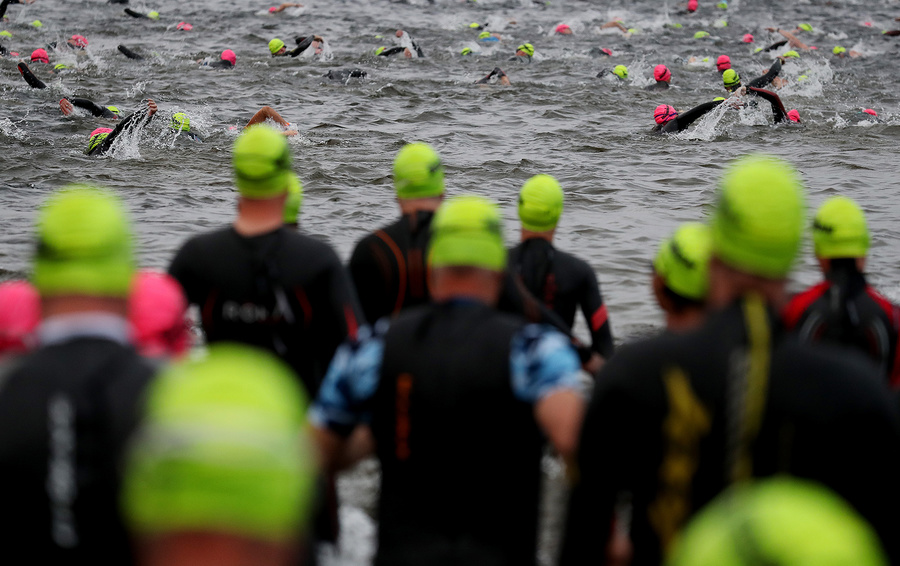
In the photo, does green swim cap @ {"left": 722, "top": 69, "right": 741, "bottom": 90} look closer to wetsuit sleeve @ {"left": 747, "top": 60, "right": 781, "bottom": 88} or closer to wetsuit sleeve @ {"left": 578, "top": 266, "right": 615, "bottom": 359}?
wetsuit sleeve @ {"left": 747, "top": 60, "right": 781, "bottom": 88}

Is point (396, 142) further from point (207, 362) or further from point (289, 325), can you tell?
point (207, 362)

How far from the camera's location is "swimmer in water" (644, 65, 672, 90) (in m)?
21.6

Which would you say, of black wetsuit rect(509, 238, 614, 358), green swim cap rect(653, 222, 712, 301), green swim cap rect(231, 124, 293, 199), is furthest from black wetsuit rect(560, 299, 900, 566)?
black wetsuit rect(509, 238, 614, 358)

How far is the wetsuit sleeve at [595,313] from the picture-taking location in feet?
17.2

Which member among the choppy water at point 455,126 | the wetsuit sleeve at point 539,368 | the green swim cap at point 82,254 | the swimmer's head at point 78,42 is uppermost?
the green swim cap at point 82,254

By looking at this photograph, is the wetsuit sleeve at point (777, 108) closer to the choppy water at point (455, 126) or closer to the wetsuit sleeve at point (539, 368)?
the choppy water at point (455, 126)

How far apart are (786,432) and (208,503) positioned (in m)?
1.34

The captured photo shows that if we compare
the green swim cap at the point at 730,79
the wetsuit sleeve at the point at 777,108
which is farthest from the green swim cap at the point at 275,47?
the wetsuit sleeve at the point at 777,108

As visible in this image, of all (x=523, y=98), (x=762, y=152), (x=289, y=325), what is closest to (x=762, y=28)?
(x=523, y=98)

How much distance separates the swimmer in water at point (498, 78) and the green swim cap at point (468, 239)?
1995 cm

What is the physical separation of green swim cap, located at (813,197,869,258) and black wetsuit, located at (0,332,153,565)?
317 centimetres

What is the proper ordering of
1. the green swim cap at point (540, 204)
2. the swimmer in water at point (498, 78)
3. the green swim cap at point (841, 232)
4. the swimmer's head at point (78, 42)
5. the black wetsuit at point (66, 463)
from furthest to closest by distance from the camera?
the swimmer's head at point (78, 42) < the swimmer in water at point (498, 78) < the green swim cap at point (540, 204) < the green swim cap at point (841, 232) < the black wetsuit at point (66, 463)

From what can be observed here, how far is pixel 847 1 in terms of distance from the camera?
134 feet

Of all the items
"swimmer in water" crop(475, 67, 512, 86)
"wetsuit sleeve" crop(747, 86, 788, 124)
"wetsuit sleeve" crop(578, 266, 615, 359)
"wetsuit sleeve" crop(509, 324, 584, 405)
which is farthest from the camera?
"swimmer in water" crop(475, 67, 512, 86)
